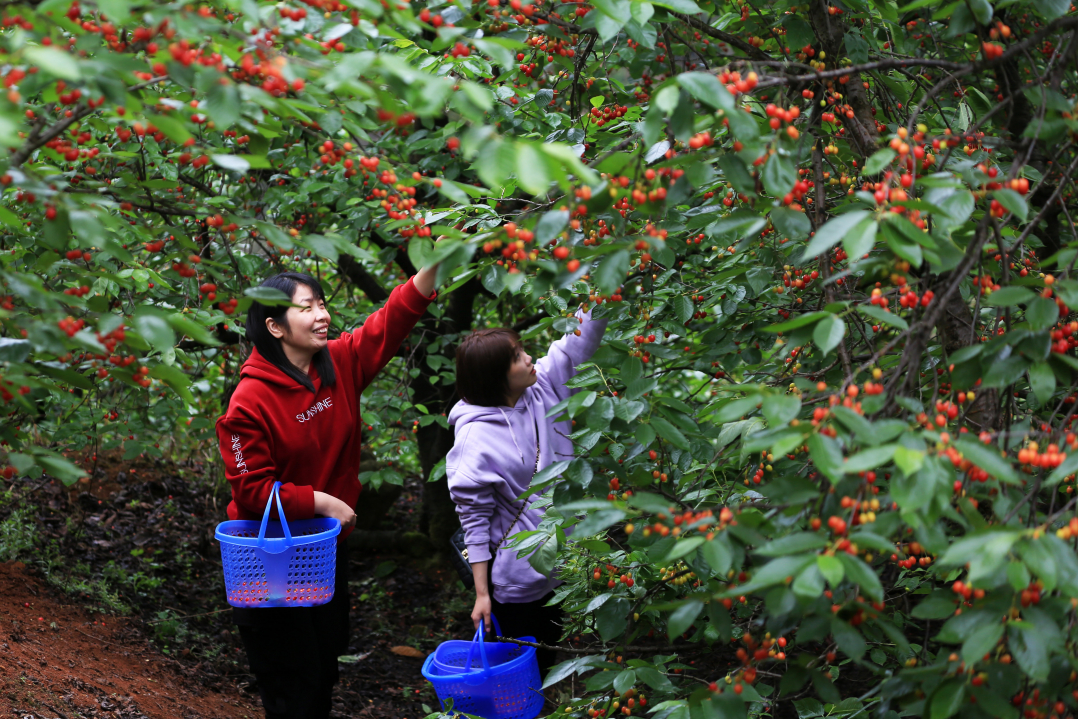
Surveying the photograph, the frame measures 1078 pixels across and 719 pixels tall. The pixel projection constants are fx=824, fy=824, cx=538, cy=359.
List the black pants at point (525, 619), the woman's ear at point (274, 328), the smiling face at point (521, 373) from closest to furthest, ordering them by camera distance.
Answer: the woman's ear at point (274, 328), the smiling face at point (521, 373), the black pants at point (525, 619)

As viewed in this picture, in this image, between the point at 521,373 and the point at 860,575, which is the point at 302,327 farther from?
the point at 860,575

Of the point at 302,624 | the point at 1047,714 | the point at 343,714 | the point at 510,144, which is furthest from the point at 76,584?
the point at 1047,714

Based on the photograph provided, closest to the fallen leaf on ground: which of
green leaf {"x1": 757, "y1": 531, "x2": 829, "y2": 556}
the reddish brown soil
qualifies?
the reddish brown soil

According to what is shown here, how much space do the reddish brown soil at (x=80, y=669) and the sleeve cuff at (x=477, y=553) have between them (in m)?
1.59

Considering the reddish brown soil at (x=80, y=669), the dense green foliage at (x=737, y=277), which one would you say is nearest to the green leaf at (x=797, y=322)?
the dense green foliage at (x=737, y=277)

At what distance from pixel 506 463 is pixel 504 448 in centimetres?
5

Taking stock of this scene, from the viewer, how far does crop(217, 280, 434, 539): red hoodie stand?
2.74 meters

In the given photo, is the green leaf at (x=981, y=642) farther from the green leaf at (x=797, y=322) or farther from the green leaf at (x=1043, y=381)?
the green leaf at (x=797, y=322)

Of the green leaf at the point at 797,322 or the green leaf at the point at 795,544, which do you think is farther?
the green leaf at the point at 797,322

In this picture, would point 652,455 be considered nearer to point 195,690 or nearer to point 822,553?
point 822,553

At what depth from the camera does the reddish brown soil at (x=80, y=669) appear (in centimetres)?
319

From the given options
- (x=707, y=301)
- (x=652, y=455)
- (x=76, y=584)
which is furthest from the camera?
(x=76, y=584)

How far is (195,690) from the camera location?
3973 mm

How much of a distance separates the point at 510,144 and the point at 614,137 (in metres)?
1.48
